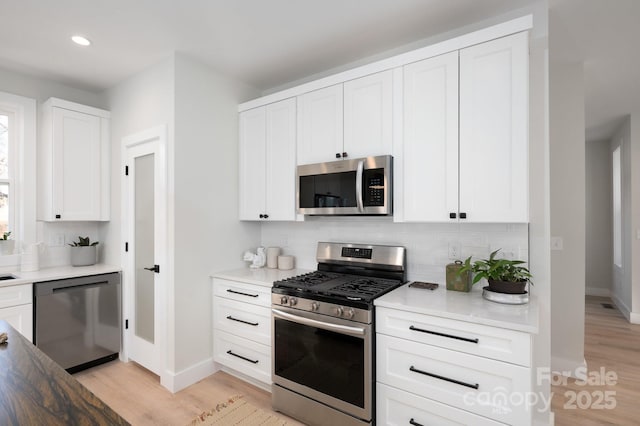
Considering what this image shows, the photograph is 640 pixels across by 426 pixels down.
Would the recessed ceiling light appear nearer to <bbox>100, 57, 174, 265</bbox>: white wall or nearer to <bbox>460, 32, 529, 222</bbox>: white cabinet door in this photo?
<bbox>100, 57, 174, 265</bbox>: white wall

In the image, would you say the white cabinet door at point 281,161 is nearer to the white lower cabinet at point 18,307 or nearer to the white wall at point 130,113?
the white wall at point 130,113

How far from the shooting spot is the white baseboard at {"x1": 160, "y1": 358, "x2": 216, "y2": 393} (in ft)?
8.81

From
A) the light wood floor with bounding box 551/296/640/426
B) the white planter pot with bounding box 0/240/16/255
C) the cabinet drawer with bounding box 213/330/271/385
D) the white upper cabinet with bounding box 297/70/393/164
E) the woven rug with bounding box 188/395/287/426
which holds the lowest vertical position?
the light wood floor with bounding box 551/296/640/426

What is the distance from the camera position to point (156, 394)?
8.73 ft

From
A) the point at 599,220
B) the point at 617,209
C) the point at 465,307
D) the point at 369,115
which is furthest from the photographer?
the point at 599,220

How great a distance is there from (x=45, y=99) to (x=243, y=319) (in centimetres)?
301

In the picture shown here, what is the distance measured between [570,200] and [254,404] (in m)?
3.32

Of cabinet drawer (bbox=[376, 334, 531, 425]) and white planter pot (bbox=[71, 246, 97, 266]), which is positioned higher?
white planter pot (bbox=[71, 246, 97, 266])

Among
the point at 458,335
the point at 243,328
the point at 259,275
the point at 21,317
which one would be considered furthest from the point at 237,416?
the point at 21,317

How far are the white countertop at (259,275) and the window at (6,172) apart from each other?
6.89 ft

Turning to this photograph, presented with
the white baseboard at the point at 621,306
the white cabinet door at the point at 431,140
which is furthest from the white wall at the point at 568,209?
the white baseboard at the point at 621,306

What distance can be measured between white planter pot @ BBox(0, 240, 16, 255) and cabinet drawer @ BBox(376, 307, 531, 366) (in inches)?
138

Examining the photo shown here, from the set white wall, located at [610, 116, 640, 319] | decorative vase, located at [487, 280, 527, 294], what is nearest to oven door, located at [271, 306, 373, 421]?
decorative vase, located at [487, 280, 527, 294]

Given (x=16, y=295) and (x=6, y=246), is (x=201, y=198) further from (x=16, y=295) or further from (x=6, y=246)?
(x=6, y=246)
